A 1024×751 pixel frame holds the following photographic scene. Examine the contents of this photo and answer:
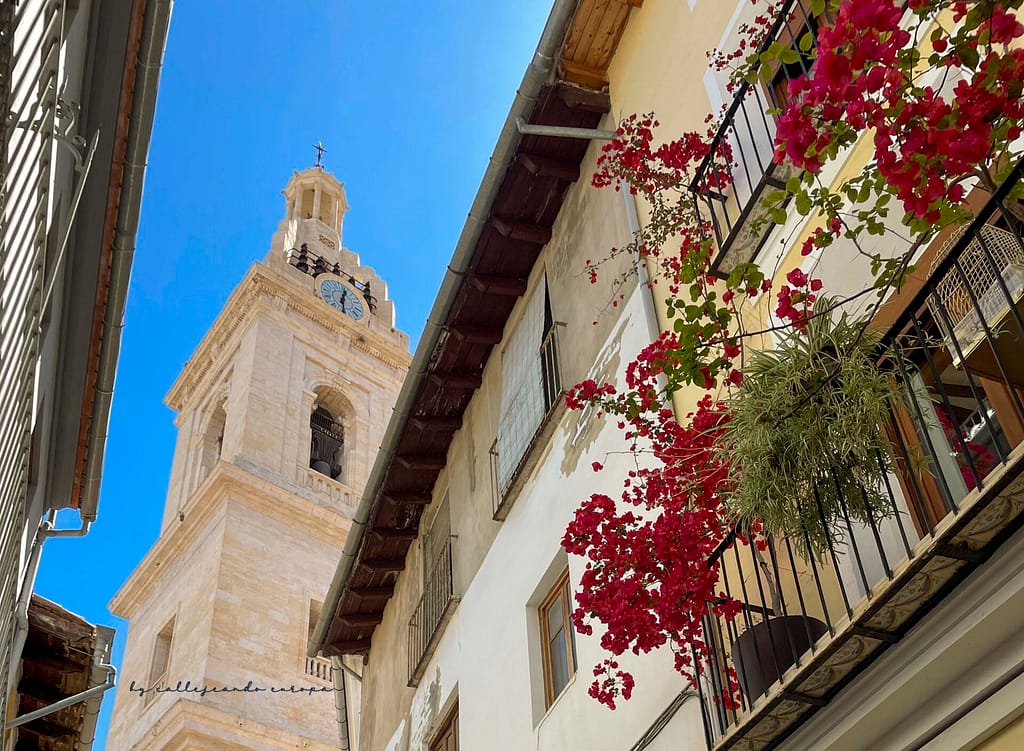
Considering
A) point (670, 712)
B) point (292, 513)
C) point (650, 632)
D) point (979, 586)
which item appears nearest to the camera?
point (979, 586)

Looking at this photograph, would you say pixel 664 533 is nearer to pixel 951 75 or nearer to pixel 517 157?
pixel 951 75

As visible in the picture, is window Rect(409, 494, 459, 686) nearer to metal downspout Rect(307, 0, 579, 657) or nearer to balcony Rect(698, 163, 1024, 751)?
metal downspout Rect(307, 0, 579, 657)

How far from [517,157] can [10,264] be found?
5.41 m

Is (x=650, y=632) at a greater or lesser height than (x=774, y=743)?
greater

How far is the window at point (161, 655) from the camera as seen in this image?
26156 millimetres

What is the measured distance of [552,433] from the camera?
9.24m

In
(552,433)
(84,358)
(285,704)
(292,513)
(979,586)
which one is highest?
(292,513)

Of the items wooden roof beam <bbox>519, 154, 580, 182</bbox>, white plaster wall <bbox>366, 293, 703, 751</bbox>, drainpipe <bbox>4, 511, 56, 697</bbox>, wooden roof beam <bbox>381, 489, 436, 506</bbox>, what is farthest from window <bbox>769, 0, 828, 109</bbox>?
drainpipe <bbox>4, 511, 56, 697</bbox>

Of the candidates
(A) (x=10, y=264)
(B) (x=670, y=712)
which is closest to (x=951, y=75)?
(B) (x=670, y=712)

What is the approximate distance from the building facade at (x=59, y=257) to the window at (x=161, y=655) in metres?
15.6

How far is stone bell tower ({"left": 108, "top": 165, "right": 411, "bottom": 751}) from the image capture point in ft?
78.4

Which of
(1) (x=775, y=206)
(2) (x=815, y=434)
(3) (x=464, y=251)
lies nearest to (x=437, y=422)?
(3) (x=464, y=251)

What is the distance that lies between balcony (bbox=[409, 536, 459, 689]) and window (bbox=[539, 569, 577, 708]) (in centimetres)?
216

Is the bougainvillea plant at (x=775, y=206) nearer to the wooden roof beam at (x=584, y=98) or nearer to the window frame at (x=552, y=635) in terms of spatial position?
the window frame at (x=552, y=635)
